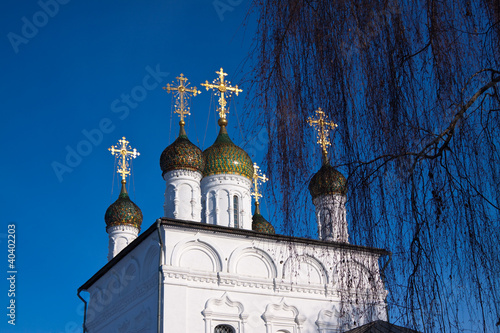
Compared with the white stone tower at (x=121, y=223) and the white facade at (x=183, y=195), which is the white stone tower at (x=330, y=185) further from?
the white stone tower at (x=121, y=223)

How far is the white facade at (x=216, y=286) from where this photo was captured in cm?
1392

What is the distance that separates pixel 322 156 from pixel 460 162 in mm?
906

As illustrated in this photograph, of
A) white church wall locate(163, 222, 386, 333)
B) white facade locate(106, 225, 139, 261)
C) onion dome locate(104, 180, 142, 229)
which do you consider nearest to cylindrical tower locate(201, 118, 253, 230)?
white church wall locate(163, 222, 386, 333)

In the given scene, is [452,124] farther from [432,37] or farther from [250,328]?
[250,328]

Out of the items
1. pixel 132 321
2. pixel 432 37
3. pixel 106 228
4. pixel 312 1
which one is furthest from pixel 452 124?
pixel 106 228

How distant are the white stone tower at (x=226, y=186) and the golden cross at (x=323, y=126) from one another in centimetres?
1242

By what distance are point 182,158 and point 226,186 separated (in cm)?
136

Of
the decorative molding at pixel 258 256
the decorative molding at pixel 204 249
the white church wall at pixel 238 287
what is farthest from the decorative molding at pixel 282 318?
the decorative molding at pixel 204 249

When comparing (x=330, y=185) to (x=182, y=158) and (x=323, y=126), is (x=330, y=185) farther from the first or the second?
(x=182, y=158)

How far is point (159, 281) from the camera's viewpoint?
45.4 ft

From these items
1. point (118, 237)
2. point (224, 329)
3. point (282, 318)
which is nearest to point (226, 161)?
point (282, 318)

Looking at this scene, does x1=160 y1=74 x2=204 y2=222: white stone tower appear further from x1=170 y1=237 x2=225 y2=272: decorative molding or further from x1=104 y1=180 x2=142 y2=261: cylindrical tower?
x1=104 y1=180 x2=142 y2=261: cylindrical tower

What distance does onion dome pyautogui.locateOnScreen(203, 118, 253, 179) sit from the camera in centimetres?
1775

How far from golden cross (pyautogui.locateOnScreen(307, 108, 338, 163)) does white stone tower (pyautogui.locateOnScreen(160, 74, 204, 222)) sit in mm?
12234
